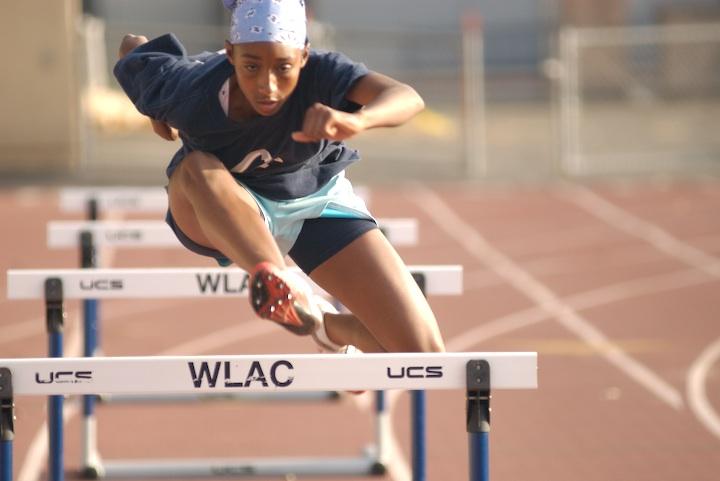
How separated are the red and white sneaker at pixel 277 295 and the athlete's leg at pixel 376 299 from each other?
39cm

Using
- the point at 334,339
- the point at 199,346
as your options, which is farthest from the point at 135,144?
the point at 334,339

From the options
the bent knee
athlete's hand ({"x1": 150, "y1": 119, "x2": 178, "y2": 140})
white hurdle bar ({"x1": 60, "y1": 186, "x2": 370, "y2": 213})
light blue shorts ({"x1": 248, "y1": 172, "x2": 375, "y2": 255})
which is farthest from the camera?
white hurdle bar ({"x1": 60, "y1": 186, "x2": 370, "y2": 213})

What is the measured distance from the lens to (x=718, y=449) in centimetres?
597

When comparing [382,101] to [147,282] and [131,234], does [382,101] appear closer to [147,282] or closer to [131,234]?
[147,282]

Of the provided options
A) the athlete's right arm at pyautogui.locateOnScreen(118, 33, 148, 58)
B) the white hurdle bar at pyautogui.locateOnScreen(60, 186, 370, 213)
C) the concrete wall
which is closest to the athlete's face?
the athlete's right arm at pyautogui.locateOnScreen(118, 33, 148, 58)

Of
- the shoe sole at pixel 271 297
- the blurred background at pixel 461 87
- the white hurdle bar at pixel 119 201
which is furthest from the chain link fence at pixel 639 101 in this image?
the shoe sole at pixel 271 297

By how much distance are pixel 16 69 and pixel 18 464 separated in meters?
9.39

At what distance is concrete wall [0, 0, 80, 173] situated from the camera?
14.5m

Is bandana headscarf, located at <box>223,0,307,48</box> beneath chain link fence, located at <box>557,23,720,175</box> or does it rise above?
beneath

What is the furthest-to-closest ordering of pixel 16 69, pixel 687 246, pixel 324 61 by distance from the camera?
pixel 16 69 < pixel 687 246 < pixel 324 61

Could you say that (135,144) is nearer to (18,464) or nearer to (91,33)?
(91,33)

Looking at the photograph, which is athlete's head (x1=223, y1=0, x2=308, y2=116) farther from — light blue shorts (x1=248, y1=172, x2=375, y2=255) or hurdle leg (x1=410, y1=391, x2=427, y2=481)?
hurdle leg (x1=410, y1=391, x2=427, y2=481)

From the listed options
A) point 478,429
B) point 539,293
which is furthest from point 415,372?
point 539,293

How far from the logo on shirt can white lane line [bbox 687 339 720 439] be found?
2.80 m
